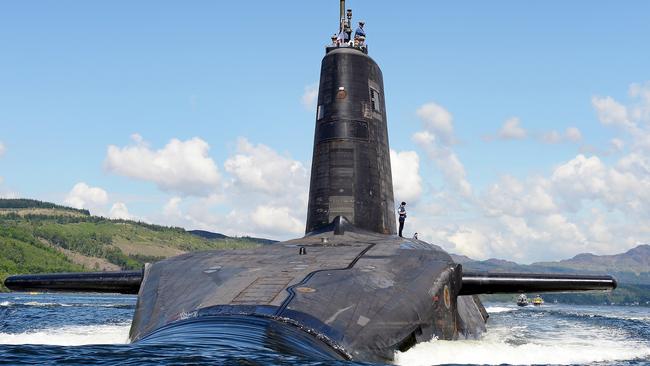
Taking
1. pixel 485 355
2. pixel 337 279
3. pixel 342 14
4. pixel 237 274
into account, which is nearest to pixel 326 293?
pixel 337 279

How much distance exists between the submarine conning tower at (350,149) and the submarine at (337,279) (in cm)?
4

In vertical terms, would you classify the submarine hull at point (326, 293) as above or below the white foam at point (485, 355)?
above

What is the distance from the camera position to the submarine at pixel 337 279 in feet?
38.2

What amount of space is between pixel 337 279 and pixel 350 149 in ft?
32.6

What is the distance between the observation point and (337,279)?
14344 millimetres

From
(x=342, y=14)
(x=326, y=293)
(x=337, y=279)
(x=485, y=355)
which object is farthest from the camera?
(x=342, y=14)

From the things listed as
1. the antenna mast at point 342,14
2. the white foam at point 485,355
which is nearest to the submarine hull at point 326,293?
the white foam at point 485,355

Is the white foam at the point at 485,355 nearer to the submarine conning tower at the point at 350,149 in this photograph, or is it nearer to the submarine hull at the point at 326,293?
the submarine hull at the point at 326,293

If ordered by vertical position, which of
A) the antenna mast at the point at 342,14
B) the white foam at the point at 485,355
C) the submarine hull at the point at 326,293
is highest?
the antenna mast at the point at 342,14

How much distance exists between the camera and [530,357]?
1555 cm

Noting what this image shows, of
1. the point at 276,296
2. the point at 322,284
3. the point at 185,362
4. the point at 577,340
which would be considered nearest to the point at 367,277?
the point at 322,284

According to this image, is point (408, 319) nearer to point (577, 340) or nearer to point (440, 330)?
point (440, 330)

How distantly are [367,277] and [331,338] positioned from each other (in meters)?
3.47

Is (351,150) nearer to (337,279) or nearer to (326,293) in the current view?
(337,279)
